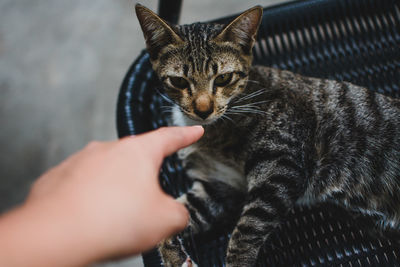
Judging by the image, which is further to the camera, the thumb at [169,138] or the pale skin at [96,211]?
the thumb at [169,138]

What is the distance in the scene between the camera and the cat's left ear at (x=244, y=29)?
87 cm

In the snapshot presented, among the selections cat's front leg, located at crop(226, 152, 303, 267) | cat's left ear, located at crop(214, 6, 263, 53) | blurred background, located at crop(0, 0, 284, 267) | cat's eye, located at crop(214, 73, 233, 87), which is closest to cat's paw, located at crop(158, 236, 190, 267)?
cat's front leg, located at crop(226, 152, 303, 267)

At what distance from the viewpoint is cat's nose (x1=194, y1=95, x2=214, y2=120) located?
88 centimetres

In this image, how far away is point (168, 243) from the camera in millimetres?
938

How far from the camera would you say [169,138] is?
0.56 m

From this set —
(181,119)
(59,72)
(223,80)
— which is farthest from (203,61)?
(59,72)

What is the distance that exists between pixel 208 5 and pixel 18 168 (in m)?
1.45

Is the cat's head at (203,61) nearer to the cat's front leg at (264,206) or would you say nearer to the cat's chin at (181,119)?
the cat's chin at (181,119)

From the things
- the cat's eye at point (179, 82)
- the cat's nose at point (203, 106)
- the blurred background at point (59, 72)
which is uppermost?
the blurred background at point (59, 72)

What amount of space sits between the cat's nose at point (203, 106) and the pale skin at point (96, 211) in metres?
0.32

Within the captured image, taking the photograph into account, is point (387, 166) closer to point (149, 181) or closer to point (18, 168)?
point (149, 181)

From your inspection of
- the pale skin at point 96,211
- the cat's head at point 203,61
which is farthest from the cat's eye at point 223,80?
the pale skin at point 96,211

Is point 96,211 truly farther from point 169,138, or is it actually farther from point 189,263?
point 189,263

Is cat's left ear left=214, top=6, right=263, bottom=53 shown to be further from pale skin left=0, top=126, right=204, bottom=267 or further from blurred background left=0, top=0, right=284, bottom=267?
blurred background left=0, top=0, right=284, bottom=267
